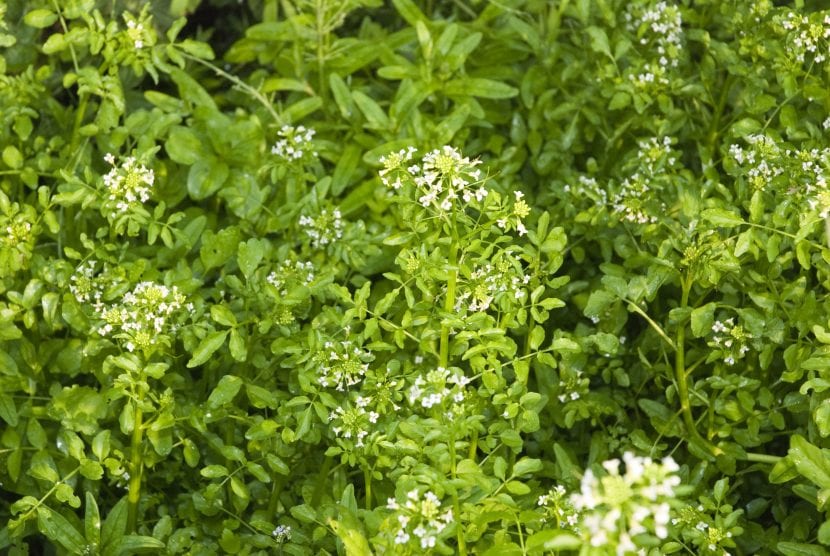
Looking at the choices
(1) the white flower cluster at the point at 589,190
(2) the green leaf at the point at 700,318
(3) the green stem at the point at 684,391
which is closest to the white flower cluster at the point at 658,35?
(1) the white flower cluster at the point at 589,190

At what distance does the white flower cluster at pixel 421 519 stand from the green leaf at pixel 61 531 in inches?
30.1

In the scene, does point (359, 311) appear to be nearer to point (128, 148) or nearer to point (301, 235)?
point (301, 235)

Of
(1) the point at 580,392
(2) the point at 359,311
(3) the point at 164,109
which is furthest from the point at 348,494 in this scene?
(3) the point at 164,109

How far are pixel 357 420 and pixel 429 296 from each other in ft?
0.95

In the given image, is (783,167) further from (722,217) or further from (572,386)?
(572,386)

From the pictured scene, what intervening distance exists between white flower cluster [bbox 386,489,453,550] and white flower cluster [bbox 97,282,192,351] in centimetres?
68

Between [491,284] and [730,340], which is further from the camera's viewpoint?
[730,340]

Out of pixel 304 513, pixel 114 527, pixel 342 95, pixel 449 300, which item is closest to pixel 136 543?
pixel 114 527

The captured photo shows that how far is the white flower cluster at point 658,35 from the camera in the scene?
2.80 meters

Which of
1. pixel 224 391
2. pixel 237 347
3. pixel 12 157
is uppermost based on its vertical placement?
pixel 12 157

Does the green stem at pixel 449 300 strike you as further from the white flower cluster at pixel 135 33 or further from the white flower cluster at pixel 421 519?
the white flower cluster at pixel 135 33

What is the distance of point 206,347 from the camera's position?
229 centimetres

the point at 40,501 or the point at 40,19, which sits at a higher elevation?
the point at 40,19

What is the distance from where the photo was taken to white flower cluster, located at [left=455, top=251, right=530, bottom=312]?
2.14m
